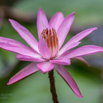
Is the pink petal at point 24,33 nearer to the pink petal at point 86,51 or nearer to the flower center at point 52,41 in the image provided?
the flower center at point 52,41

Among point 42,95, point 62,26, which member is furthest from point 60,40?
point 42,95

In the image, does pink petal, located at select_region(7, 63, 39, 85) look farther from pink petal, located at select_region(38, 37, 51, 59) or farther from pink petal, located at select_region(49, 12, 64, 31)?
pink petal, located at select_region(49, 12, 64, 31)

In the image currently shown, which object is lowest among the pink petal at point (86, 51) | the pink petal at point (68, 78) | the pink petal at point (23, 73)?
the pink petal at point (68, 78)

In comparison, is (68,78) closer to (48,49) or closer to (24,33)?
(48,49)

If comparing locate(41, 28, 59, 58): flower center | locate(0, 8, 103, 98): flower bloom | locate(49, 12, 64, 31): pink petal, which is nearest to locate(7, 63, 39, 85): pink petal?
locate(0, 8, 103, 98): flower bloom

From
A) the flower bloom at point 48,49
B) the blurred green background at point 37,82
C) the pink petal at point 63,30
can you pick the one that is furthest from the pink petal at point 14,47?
the blurred green background at point 37,82

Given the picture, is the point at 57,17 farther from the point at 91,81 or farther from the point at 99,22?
the point at 99,22

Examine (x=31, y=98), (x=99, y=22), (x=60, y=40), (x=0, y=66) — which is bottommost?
(x=31, y=98)

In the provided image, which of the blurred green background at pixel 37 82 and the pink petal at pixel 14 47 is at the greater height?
the pink petal at pixel 14 47
